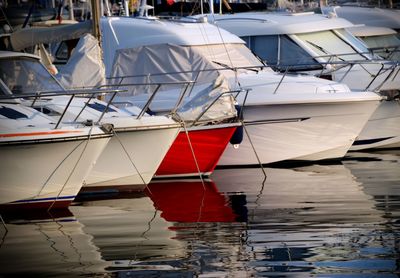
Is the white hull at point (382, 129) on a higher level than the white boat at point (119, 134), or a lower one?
lower

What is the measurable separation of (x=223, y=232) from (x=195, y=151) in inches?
211

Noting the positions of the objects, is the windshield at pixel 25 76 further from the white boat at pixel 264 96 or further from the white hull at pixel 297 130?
the white hull at pixel 297 130

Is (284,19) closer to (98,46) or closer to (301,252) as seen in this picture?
(98,46)

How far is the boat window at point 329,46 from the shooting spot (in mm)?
22891

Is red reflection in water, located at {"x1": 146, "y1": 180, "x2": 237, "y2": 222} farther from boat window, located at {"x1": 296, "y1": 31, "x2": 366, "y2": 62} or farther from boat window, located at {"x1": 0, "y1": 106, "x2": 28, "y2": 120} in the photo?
boat window, located at {"x1": 296, "y1": 31, "x2": 366, "y2": 62}

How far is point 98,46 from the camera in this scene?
60.4 feet

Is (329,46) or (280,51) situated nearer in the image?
(280,51)

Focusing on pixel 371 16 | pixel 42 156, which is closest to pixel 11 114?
pixel 42 156

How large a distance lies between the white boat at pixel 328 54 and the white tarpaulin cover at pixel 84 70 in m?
4.57

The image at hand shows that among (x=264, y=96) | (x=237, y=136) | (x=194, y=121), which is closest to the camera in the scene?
(x=194, y=121)

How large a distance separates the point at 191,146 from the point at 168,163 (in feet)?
1.66

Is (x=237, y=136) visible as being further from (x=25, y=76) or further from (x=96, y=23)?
(x=25, y=76)

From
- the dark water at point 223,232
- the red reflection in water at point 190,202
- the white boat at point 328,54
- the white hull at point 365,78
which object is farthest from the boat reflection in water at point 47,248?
the white hull at point 365,78

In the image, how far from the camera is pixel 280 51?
22.9m
